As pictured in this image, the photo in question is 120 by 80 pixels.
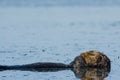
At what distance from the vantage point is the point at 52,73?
17406 millimetres

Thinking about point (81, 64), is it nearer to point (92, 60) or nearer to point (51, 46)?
point (92, 60)

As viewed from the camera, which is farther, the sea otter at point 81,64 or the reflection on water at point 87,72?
the sea otter at point 81,64

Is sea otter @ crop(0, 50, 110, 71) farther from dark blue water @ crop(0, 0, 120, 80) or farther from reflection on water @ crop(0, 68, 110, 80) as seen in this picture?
dark blue water @ crop(0, 0, 120, 80)

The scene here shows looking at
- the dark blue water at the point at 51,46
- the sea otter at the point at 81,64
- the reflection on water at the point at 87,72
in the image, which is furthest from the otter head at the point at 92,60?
the dark blue water at the point at 51,46

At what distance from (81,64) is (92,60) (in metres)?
0.44

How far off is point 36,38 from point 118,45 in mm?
5777

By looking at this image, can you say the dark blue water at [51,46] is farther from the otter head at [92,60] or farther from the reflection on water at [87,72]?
the otter head at [92,60]

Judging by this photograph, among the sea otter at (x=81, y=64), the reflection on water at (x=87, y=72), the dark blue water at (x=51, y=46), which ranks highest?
the sea otter at (x=81, y=64)

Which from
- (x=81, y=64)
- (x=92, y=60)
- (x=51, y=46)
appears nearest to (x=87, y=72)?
(x=92, y=60)

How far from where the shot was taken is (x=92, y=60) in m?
18.0

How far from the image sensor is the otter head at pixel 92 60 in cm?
1800

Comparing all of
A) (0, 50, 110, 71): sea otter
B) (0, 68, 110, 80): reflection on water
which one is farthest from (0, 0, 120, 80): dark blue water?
(0, 50, 110, 71): sea otter

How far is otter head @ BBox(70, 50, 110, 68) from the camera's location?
59.0ft

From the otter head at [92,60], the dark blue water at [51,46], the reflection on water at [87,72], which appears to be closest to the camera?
the reflection on water at [87,72]
